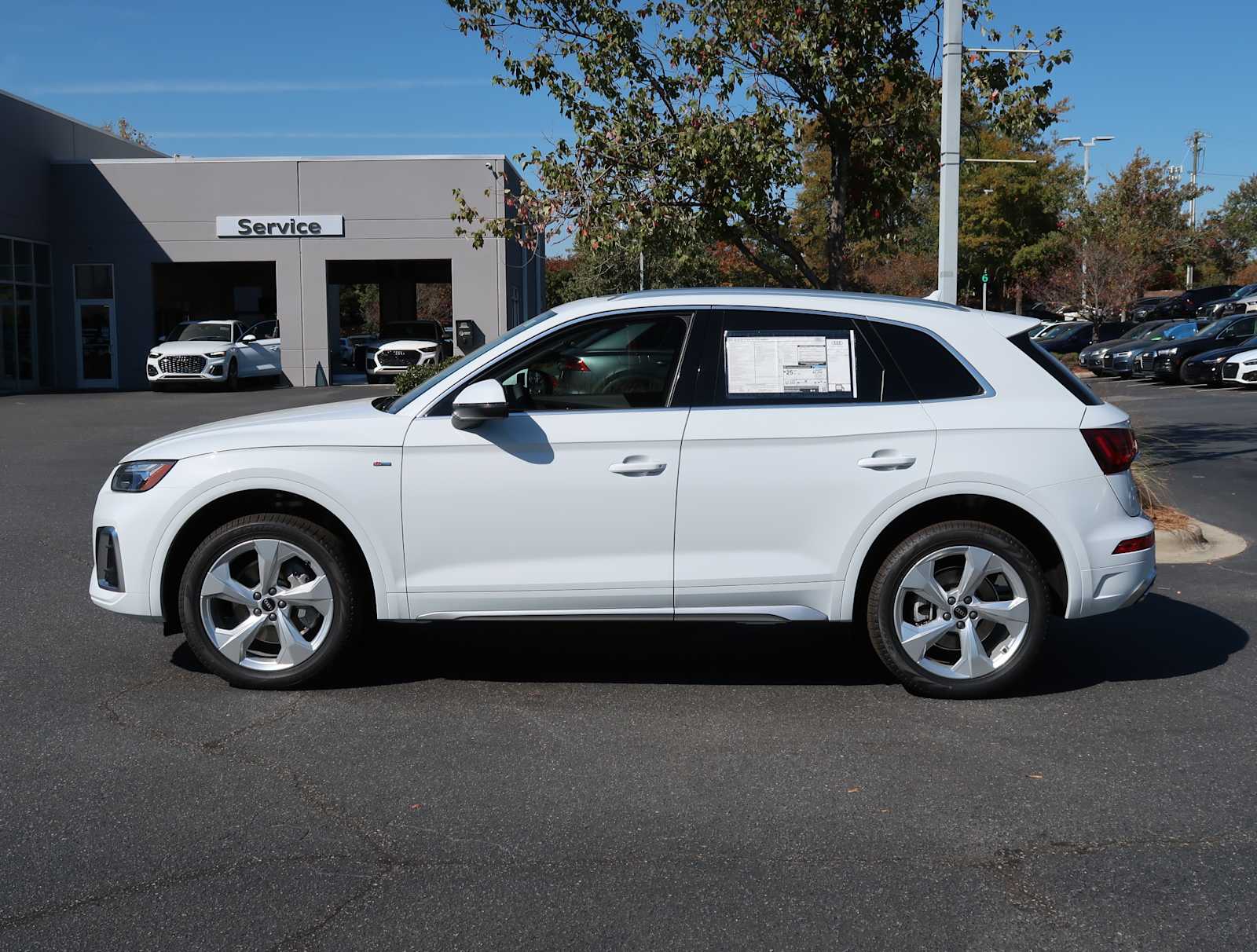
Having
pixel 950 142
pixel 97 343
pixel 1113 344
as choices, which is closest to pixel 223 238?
pixel 97 343

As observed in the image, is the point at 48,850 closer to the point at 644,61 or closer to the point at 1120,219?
the point at 644,61

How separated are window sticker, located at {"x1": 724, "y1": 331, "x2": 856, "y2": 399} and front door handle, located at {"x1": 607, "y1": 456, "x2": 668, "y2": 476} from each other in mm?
471

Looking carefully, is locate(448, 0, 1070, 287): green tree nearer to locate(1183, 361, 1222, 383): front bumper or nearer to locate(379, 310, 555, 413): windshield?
locate(379, 310, 555, 413): windshield

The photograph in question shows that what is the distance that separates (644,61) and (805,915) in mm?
10921

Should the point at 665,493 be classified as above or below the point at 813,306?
below

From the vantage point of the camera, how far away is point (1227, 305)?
46375 mm

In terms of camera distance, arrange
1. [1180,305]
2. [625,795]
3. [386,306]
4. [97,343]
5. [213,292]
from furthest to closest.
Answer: [386,306] → [1180,305] → [213,292] → [97,343] → [625,795]

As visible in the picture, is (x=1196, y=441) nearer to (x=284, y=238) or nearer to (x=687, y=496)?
(x=687, y=496)

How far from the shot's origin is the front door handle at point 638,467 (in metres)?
5.37

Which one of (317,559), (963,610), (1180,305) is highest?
(1180,305)

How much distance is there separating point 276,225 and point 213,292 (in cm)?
1166

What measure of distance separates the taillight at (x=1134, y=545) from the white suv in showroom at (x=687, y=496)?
1 cm

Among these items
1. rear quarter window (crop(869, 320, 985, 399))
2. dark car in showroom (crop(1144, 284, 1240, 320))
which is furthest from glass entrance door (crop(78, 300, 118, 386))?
dark car in showroom (crop(1144, 284, 1240, 320))

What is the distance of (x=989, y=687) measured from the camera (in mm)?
5488
